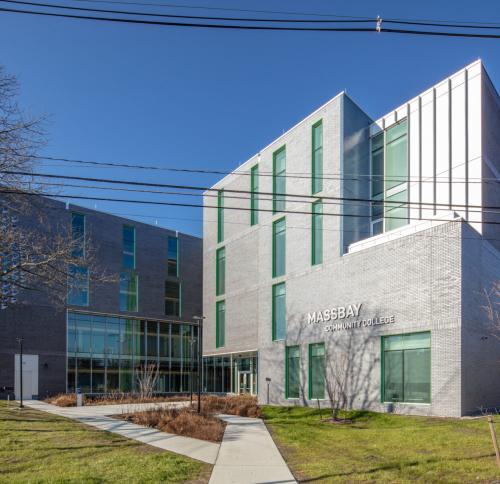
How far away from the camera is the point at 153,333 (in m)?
50.3

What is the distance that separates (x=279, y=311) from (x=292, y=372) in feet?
12.6

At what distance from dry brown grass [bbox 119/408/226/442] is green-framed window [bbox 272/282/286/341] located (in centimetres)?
1343

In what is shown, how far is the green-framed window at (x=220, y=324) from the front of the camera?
136ft

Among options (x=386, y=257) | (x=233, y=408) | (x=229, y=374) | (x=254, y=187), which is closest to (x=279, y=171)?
(x=254, y=187)

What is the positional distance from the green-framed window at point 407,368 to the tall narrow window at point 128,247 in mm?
29115

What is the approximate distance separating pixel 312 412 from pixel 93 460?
1622cm

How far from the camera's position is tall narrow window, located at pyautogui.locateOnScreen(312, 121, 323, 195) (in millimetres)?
31188

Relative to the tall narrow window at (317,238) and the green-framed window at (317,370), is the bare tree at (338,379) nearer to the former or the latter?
the green-framed window at (317,370)

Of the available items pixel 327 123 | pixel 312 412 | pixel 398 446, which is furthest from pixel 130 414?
pixel 327 123

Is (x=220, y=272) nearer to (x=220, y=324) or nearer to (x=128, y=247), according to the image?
(x=220, y=324)

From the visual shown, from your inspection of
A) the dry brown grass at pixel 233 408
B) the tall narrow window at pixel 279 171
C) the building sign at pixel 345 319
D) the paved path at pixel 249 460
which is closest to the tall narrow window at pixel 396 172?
the building sign at pixel 345 319

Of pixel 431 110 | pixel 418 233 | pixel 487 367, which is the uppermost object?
pixel 431 110

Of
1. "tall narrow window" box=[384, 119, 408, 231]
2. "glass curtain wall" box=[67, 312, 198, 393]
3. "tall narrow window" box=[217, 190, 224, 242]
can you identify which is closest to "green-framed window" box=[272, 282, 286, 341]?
"tall narrow window" box=[384, 119, 408, 231]

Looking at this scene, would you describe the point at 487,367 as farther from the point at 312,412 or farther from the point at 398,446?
the point at 398,446
